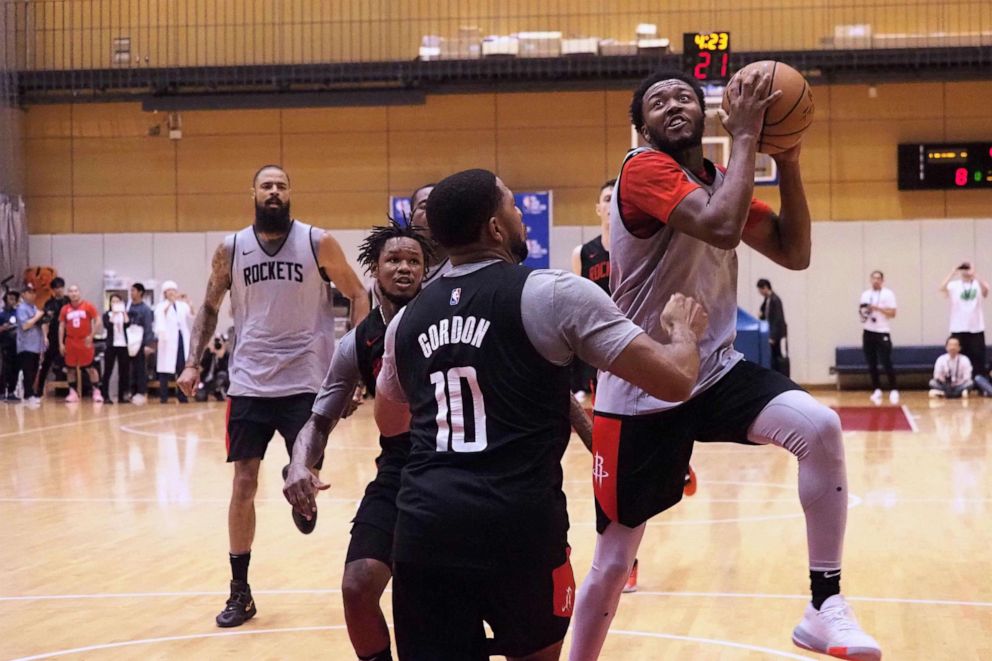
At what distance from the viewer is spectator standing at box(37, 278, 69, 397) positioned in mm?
19500

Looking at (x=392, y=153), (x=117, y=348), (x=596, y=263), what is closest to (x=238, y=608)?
(x=596, y=263)

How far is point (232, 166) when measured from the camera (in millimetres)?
22031

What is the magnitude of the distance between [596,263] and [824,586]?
11.3 feet

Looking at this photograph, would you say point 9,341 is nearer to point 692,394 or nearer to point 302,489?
point 302,489

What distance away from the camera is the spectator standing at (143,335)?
19109mm

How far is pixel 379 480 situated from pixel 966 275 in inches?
605

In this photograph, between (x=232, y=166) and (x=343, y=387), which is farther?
(x=232, y=166)

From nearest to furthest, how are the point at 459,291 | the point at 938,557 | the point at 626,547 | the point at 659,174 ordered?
the point at 459,291 < the point at 659,174 < the point at 626,547 < the point at 938,557

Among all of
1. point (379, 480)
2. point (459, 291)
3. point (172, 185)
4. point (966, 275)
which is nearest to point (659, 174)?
point (459, 291)

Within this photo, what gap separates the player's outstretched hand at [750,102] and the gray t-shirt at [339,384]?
4.37 feet

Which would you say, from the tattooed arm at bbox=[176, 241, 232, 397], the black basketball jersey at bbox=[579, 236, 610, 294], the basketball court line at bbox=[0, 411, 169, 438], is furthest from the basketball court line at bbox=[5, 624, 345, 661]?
the basketball court line at bbox=[0, 411, 169, 438]

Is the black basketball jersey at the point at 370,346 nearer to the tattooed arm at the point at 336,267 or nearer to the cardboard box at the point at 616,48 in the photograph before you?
the tattooed arm at the point at 336,267

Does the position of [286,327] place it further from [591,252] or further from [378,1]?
[378,1]

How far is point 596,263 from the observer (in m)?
6.99
